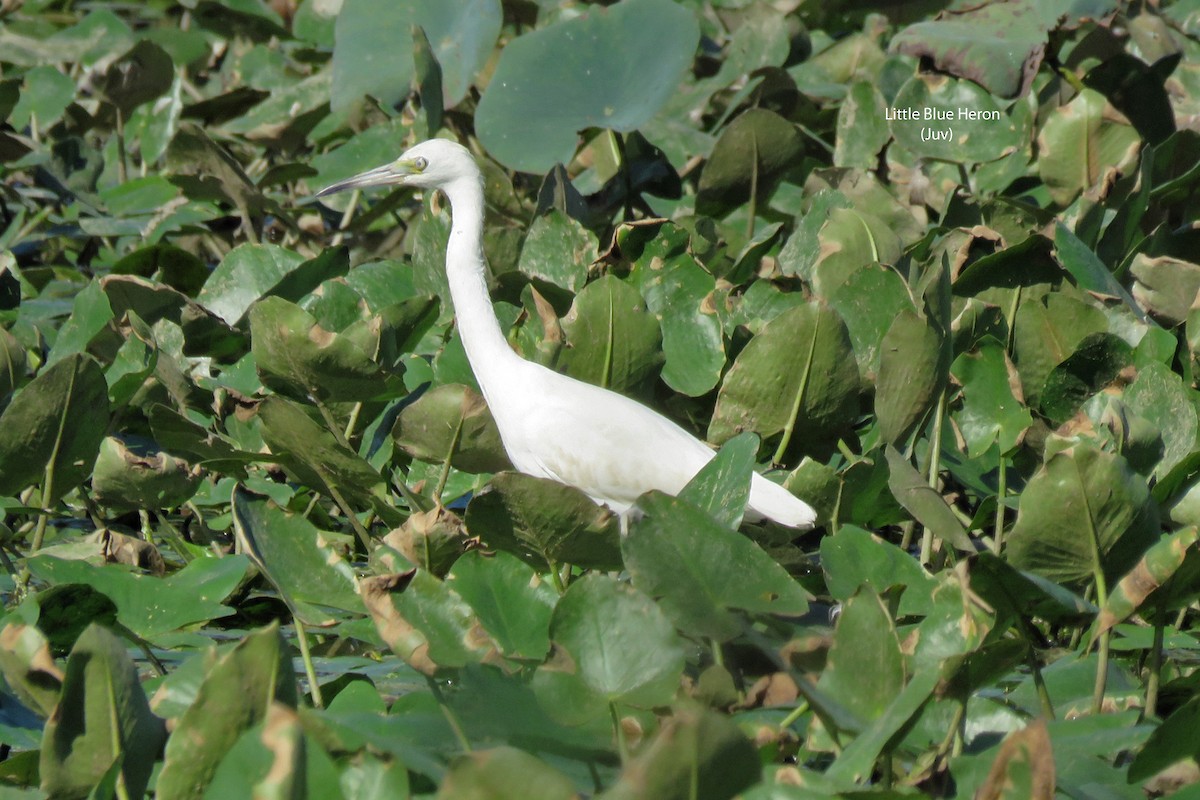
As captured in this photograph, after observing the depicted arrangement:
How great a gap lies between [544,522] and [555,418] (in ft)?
3.27

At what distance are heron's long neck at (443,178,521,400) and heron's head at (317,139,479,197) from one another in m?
0.18

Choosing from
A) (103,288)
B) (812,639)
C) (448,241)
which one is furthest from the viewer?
(448,241)

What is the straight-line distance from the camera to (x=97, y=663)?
1.60m

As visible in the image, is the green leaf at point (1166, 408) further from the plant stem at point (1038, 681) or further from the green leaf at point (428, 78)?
the green leaf at point (428, 78)

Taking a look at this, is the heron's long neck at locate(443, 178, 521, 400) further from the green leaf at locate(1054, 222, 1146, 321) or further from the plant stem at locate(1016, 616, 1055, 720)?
the plant stem at locate(1016, 616, 1055, 720)

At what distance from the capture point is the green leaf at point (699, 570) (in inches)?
72.7

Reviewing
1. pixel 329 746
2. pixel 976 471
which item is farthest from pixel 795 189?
pixel 329 746

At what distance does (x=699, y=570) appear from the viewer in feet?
6.17

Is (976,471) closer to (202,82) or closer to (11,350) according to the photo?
(11,350)

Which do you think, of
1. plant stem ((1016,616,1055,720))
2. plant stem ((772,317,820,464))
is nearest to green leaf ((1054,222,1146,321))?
plant stem ((772,317,820,464))

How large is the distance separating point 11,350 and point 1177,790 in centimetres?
218

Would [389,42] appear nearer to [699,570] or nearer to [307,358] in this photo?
[307,358]

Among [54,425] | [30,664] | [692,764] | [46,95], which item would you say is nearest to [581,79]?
[54,425]

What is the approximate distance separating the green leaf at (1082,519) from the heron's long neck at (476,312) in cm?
156
